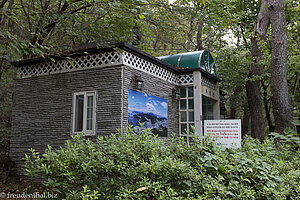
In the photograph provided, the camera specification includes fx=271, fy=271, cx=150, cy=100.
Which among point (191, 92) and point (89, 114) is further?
point (191, 92)

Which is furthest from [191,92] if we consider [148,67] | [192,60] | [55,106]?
[55,106]

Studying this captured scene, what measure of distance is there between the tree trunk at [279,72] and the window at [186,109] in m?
2.56

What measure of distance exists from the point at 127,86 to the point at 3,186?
4.07 m

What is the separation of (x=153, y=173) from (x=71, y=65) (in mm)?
5304

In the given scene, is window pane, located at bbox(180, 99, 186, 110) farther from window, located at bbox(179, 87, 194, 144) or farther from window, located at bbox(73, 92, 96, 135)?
window, located at bbox(73, 92, 96, 135)

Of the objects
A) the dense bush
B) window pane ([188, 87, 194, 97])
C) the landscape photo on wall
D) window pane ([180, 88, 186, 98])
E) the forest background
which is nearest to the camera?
the dense bush

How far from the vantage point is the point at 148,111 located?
760 cm

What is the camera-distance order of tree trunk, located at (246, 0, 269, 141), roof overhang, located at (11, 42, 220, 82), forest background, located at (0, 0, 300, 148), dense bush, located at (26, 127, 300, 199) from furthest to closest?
tree trunk, located at (246, 0, 269, 141) < forest background, located at (0, 0, 300, 148) < roof overhang, located at (11, 42, 220, 82) < dense bush, located at (26, 127, 300, 199)

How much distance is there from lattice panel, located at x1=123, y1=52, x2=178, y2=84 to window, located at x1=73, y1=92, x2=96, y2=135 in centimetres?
127

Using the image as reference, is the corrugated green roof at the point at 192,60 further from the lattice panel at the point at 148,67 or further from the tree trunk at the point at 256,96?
the tree trunk at the point at 256,96

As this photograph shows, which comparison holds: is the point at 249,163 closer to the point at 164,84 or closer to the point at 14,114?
the point at 164,84

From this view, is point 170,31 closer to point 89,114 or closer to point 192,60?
point 192,60

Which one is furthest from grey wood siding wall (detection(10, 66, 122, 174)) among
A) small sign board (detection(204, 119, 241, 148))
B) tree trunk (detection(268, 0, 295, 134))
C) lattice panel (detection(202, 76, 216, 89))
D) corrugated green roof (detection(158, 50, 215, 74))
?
tree trunk (detection(268, 0, 295, 134))

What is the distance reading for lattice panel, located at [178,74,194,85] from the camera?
943 cm
